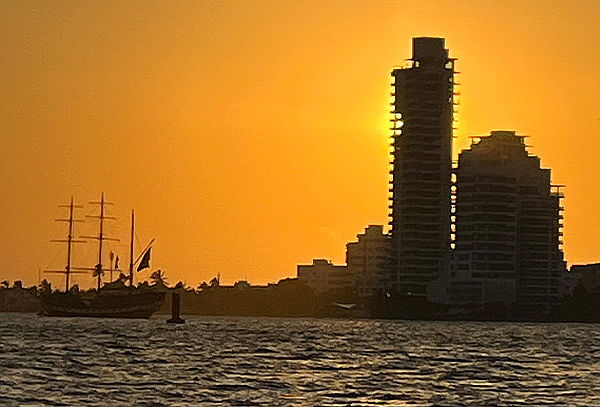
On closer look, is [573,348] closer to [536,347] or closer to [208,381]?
[536,347]

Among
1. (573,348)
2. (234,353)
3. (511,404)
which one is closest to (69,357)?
(234,353)

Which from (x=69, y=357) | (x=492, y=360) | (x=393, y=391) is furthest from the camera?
(x=492, y=360)

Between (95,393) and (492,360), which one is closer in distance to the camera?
(95,393)

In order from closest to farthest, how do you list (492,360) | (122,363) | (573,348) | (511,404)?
(511,404) < (122,363) < (492,360) < (573,348)

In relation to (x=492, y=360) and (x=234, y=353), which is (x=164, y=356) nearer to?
(x=234, y=353)

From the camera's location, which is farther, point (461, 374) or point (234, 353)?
point (234, 353)

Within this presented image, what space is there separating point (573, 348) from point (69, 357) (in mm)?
70749

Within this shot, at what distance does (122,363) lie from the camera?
11450cm

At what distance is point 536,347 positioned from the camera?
18000cm

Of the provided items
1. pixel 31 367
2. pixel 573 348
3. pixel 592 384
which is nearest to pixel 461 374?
pixel 592 384

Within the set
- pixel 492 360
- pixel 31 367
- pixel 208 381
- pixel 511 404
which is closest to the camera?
pixel 511 404

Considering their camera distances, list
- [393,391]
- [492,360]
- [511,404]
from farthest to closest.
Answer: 1. [492,360]
2. [393,391]
3. [511,404]

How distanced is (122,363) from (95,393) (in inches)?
1199

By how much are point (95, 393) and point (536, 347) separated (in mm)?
102457
